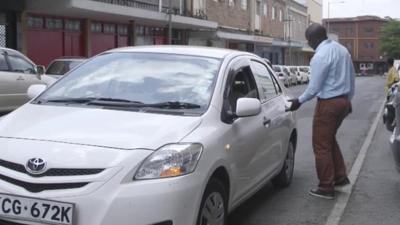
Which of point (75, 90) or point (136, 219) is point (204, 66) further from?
point (136, 219)

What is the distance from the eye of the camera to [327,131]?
22.8 feet

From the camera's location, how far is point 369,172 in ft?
28.7

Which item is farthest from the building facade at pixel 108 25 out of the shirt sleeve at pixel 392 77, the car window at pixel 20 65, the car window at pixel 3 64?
the shirt sleeve at pixel 392 77

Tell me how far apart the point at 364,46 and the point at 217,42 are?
79110mm

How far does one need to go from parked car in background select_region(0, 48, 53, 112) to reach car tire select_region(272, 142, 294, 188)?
741cm

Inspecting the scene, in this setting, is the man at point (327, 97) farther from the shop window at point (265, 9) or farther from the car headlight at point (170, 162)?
the shop window at point (265, 9)

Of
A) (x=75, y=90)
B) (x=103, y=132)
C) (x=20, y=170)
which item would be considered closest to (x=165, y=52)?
(x=75, y=90)

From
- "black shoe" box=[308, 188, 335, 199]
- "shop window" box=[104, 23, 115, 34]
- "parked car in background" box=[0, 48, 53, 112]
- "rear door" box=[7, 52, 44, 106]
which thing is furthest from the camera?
"shop window" box=[104, 23, 115, 34]

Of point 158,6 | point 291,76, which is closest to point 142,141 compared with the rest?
point 158,6

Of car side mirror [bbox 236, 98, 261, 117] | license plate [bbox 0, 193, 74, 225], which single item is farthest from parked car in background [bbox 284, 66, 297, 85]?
license plate [bbox 0, 193, 74, 225]

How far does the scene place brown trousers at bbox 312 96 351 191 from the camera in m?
6.92

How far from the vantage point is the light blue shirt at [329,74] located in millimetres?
6852

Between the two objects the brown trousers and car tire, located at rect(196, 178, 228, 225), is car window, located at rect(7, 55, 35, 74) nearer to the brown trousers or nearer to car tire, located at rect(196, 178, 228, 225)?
the brown trousers

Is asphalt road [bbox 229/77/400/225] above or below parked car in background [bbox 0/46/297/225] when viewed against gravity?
below
